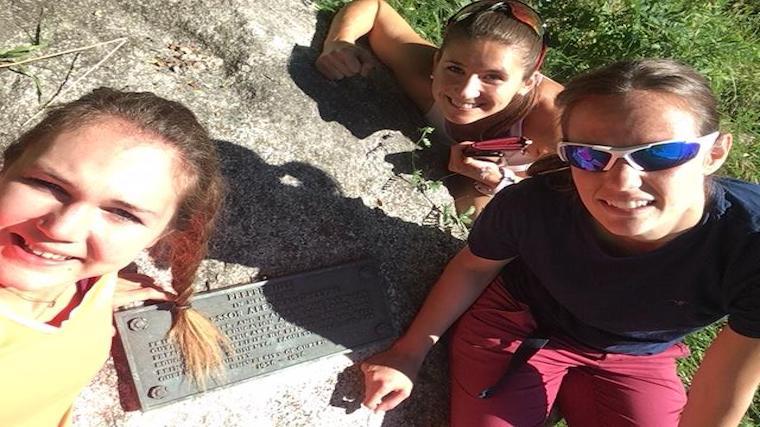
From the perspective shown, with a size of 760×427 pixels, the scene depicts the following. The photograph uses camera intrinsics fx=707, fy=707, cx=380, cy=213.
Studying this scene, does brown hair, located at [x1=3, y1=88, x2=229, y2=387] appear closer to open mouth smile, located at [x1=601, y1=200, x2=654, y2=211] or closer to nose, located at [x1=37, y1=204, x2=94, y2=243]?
nose, located at [x1=37, y1=204, x2=94, y2=243]

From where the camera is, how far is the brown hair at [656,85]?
2062 mm

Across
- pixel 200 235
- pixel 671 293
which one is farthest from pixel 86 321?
pixel 671 293

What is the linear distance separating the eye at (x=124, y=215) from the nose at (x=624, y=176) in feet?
4.34

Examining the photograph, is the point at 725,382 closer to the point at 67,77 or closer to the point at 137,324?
the point at 137,324

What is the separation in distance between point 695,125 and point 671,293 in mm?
594

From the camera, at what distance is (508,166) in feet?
10.9

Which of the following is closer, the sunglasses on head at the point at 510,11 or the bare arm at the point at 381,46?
the sunglasses on head at the point at 510,11

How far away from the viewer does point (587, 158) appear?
2109mm

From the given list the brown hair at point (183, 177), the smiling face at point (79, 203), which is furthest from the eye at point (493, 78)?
the smiling face at point (79, 203)

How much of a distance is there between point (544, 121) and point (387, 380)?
4.56 ft

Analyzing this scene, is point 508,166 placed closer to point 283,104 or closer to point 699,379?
point 283,104

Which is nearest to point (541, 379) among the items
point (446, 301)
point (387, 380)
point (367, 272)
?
point (446, 301)

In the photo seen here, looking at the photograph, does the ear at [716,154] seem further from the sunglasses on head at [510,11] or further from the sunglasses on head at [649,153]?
the sunglasses on head at [510,11]

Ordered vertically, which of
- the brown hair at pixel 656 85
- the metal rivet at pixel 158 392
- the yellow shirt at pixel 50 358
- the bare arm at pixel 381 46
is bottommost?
the metal rivet at pixel 158 392
